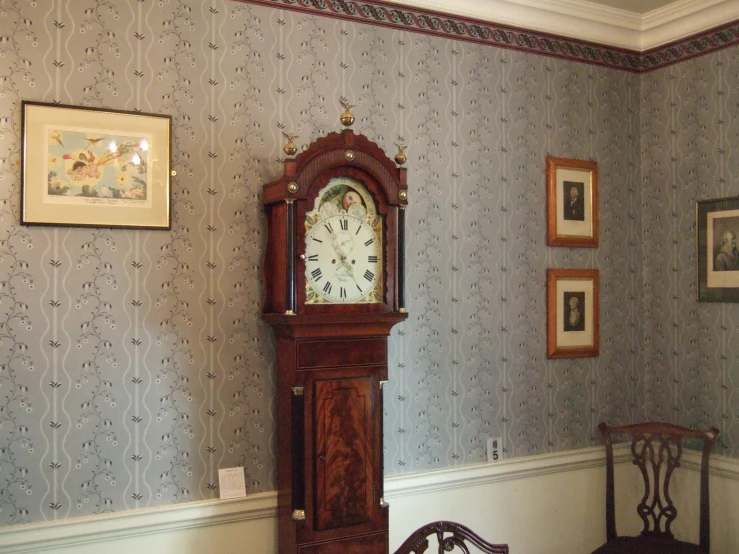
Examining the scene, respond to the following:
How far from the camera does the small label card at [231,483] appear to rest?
8.65 ft

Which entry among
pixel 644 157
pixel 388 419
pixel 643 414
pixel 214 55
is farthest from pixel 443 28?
pixel 643 414

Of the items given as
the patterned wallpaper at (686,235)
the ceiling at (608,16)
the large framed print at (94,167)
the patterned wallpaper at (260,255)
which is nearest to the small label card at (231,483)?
the patterned wallpaper at (260,255)

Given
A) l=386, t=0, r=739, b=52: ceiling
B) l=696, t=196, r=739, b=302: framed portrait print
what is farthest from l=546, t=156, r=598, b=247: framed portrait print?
l=386, t=0, r=739, b=52: ceiling

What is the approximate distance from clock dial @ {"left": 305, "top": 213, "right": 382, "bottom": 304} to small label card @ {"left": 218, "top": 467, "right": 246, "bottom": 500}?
73cm

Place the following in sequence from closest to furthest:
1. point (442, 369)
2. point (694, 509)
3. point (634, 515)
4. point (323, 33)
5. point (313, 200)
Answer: point (313, 200) → point (323, 33) → point (442, 369) → point (694, 509) → point (634, 515)

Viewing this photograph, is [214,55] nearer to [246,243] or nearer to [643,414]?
[246,243]

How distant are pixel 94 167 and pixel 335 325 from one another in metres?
1.01

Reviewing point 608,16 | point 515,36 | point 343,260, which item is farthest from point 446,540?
point 608,16

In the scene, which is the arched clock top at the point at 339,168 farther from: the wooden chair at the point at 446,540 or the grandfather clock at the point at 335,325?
the wooden chair at the point at 446,540

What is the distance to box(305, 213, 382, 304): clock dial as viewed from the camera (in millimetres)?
2498

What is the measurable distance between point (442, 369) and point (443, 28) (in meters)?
1.51

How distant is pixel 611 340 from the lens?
358cm

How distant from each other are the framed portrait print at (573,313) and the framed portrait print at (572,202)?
0.16m

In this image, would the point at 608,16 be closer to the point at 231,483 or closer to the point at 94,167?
the point at 94,167
